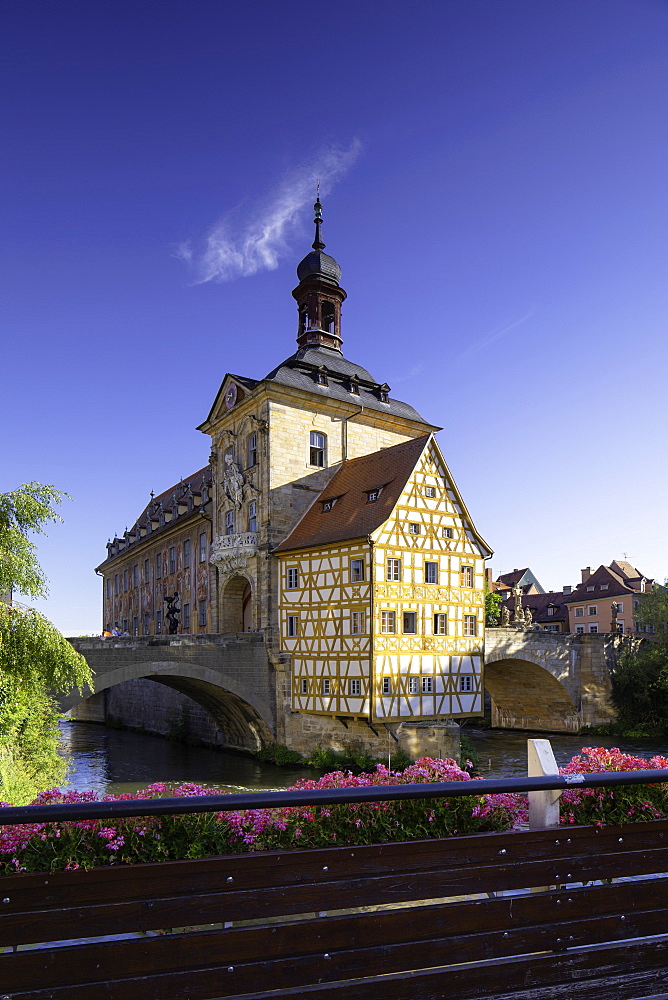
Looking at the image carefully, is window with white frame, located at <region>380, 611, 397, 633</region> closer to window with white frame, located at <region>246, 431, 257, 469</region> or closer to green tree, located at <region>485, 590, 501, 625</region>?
window with white frame, located at <region>246, 431, 257, 469</region>

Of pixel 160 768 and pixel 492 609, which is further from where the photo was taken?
pixel 492 609

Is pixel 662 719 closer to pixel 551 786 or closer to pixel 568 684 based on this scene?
pixel 568 684

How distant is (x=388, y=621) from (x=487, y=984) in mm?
22904

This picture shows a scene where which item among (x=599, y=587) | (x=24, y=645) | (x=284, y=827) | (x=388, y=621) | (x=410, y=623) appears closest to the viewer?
(x=284, y=827)

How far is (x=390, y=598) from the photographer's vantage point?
2577 centimetres

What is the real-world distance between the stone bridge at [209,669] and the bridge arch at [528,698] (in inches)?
530

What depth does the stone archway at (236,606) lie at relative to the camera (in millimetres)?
33219

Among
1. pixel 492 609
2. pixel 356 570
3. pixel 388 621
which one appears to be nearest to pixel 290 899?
pixel 388 621

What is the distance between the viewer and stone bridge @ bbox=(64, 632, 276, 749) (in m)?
26.3

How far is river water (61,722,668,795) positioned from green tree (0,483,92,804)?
695 cm

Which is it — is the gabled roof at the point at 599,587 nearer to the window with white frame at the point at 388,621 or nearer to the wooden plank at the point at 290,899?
the window with white frame at the point at 388,621

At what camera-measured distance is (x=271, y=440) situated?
3041cm

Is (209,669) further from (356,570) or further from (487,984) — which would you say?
(487,984)

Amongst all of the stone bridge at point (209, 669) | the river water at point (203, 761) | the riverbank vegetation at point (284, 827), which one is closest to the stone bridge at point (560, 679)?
the river water at point (203, 761)
